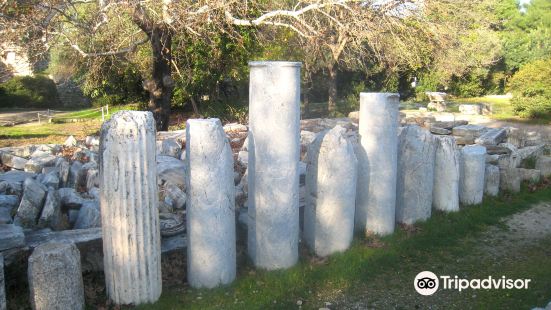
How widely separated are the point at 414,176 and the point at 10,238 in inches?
164

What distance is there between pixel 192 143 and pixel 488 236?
3683 millimetres

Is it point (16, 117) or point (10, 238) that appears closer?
point (10, 238)

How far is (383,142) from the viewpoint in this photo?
17.2 ft

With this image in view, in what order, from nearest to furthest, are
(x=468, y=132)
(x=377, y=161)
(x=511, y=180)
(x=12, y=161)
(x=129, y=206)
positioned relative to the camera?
1. (x=129, y=206)
2. (x=377, y=161)
3. (x=511, y=180)
4. (x=12, y=161)
5. (x=468, y=132)

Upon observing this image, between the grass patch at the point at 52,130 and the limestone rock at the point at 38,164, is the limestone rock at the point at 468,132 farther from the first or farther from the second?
the grass patch at the point at 52,130

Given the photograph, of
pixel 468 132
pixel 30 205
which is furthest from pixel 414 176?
pixel 468 132

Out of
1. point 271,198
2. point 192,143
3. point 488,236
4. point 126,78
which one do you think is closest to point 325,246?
point 271,198

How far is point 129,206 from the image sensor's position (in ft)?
11.9

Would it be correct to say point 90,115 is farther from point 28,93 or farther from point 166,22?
point 166,22

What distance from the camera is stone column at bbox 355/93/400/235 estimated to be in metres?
5.22

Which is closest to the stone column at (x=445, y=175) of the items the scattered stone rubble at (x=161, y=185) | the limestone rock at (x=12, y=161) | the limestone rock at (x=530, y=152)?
the scattered stone rubble at (x=161, y=185)

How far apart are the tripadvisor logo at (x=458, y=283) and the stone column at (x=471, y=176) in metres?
2.32

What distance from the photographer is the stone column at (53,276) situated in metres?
3.40

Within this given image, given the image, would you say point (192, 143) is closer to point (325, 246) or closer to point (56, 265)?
point (56, 265)
